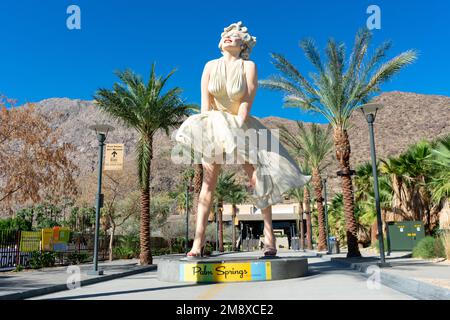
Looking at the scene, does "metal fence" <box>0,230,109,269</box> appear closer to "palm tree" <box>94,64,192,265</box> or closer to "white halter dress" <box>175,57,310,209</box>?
"palm tree" <box>94,64,192,265</box>

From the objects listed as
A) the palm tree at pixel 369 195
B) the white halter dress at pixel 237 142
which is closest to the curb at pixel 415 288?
the white halter dress at pixel 237 142

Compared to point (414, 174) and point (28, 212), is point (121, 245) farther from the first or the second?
point (28, 212)

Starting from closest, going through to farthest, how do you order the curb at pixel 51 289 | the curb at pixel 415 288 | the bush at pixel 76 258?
1. the curb at pixel 415 288
2. the curb at pixel 51 289
3. the bush at pixel 76 258

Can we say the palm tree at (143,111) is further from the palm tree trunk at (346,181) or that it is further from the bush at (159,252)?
the bush at (159,252)

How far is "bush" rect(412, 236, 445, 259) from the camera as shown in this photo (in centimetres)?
1531

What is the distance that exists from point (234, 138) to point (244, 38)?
2910 millimetres

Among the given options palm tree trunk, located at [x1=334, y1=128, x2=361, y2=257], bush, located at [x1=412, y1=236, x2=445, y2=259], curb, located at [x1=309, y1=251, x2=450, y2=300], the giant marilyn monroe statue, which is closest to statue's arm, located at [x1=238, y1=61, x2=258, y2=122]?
the giant marilyn monroe statue

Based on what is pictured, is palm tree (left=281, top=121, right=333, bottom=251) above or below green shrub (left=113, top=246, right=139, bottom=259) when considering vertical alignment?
above

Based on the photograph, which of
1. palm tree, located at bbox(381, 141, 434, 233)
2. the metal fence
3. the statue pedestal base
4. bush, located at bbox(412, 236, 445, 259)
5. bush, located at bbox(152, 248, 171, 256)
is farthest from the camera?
bush, located at bbox(152, 248, 171, 256)

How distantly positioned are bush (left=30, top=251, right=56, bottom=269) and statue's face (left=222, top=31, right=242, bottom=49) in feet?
37.5

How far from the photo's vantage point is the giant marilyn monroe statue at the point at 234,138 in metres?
10.6

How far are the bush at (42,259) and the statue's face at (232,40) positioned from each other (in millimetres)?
11441
